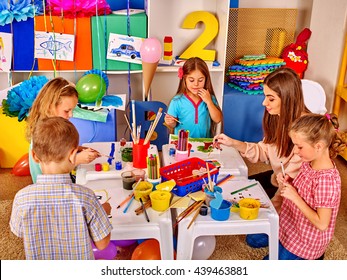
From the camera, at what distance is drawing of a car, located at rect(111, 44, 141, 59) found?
2.48m

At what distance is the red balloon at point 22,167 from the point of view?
2449 mm

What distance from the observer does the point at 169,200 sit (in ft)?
4.43

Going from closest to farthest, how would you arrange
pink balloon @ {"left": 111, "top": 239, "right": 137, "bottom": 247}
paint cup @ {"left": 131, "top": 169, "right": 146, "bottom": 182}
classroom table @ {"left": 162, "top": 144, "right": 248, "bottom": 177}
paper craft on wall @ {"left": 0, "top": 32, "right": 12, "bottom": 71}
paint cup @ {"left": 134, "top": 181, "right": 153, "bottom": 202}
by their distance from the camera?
paint cup @ {"left": 134, "top": 181, "right": 153, "bottom": 202} < paint cup @ {"left": 131, "top": 169, "right": 146, "bottom": 182} < classroom table @ {"left": 162, "top": 144, "right": 248, "bottom": 177} < pink balloon @ {"left": 111, "top": 239, "right": 137, "bottom": 247} < paper craft on wall @ {"left": 0, "top": 32, "right": 12, "bottom": 71}

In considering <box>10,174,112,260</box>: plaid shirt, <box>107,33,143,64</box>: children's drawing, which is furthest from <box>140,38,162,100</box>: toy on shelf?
<box>10,174,112,260</box>: plaid shirt

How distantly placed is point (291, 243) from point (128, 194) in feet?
1.97

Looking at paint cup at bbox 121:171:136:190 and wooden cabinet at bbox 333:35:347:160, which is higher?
wooden cabinet at bbox 333:35:347:160

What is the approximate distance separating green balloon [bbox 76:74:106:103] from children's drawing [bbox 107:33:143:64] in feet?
0.78

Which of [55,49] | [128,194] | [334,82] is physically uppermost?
[55,49]

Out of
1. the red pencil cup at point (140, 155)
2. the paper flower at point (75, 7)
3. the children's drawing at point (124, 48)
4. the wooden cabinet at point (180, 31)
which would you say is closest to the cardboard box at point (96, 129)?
the children's drawing at point (124, 48)

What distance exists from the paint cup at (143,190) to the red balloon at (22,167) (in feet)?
4.04

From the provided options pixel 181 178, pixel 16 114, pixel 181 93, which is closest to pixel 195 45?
pixel 181 93

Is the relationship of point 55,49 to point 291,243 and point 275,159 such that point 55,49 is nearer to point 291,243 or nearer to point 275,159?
point 275,159

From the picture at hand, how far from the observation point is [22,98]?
221 cm

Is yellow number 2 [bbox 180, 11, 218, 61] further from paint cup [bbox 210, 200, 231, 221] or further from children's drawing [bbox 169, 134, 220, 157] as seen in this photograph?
paint cup [bbox 210, 200, 231, 221]
